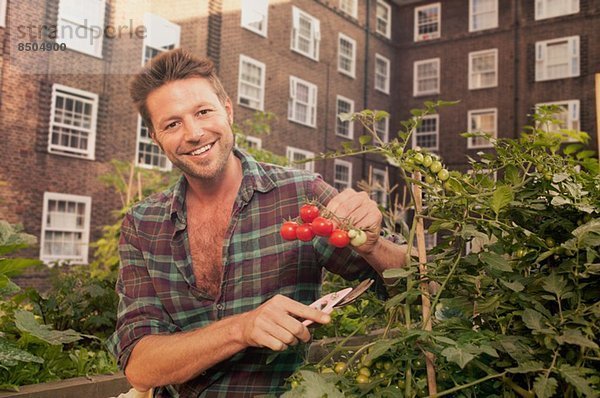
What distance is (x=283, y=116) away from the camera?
17.6m

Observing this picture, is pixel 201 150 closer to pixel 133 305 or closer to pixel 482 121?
pixel 133 305

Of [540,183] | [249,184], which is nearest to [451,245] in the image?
[540,183]

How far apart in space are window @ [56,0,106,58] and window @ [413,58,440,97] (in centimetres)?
1346

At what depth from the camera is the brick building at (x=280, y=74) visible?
38.9ft

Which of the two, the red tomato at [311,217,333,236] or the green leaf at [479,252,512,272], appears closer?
the green leaf at [479,252,512,272]

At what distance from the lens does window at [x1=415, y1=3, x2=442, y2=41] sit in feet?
77.7

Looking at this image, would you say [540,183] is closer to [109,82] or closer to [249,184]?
[249,184]

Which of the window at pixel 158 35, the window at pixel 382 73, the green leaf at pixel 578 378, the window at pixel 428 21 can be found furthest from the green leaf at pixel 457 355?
the window at pixel 428 21

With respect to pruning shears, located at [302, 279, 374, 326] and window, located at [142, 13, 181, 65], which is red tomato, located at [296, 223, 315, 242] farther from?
window, located at [142, 13, 181, 65]

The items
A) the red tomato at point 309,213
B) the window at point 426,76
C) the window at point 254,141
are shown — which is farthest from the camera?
the window at point 426,76

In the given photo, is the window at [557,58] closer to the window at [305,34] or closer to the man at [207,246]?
the window at [305,34]

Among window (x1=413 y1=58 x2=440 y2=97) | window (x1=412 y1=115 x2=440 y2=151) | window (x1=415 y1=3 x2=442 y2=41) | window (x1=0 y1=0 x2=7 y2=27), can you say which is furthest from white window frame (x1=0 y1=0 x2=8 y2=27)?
window (x1=415 y1=3 x2=442 y2=41)

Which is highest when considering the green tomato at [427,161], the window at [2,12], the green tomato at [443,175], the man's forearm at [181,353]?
the window at [2,12]

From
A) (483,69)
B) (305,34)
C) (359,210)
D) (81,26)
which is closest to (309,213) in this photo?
(359,210)
